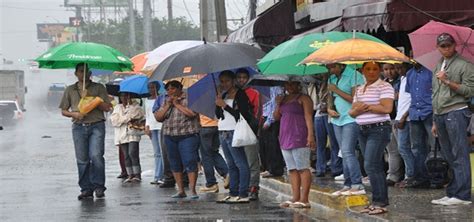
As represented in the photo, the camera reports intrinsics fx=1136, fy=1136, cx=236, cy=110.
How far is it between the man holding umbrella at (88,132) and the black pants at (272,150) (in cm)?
276

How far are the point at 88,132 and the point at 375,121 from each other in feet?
15.9

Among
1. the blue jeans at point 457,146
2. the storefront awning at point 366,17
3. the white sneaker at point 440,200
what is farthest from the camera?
the storefront awning at point 366,17

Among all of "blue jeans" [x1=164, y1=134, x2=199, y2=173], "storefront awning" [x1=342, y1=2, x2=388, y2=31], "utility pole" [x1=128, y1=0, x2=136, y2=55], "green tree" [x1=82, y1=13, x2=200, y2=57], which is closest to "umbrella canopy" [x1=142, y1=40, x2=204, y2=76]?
"blue jeans" [x1=164, y1=134, x2=199, y2=173]

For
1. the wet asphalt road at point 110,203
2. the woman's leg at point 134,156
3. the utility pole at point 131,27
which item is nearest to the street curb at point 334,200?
the wet asphalt road at point 110,203

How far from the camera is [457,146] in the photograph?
11.8 metres

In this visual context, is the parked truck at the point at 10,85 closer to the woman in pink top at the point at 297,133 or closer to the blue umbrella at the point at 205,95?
the blue umbrella at the point at 205,95

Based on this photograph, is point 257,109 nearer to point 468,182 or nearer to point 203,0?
point 468,182

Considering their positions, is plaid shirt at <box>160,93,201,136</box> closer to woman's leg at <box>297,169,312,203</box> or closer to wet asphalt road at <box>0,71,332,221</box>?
wet asphalt road at <box>0,71,332,221</box>

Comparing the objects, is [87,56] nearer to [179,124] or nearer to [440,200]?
[179,124]

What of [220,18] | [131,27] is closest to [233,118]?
[220,18]

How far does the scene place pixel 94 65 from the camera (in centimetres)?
1538

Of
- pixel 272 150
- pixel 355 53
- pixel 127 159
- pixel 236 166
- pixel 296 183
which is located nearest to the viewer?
pixel 355 53

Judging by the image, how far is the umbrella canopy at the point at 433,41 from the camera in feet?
39.1

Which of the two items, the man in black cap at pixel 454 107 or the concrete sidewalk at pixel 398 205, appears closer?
the concrete sidewalk at pixel 398 205
